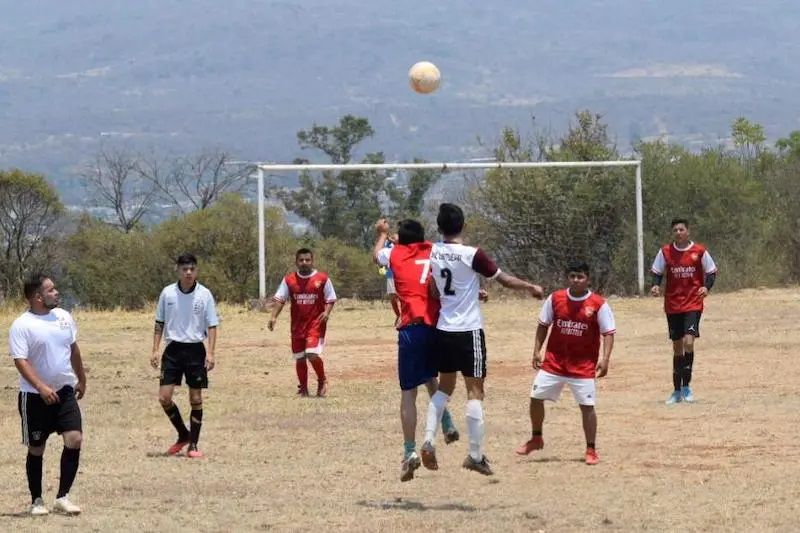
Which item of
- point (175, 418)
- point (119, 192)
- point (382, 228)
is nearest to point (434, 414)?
point (175, 418)

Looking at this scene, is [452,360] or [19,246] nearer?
[452,360]

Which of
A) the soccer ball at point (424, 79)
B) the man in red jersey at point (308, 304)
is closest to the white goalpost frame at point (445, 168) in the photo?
the soccer ball at point (424, 79)

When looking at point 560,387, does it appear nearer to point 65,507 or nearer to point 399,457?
point 399,457

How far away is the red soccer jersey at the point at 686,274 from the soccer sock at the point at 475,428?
570cm

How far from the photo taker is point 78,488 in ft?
39.5

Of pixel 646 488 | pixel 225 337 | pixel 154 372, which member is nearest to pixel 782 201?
pixel 225 337

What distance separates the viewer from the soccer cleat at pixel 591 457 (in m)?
12.7

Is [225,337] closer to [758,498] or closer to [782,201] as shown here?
[758,498]

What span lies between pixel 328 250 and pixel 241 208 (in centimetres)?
634

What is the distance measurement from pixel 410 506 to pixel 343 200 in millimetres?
52083

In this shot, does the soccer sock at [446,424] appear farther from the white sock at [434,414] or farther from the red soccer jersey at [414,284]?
the red soccer jersey at [414,284]

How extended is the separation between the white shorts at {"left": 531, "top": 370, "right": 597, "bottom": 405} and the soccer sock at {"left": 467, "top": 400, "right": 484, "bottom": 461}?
5.53 ft

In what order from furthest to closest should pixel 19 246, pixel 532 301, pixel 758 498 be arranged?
pixel 19 246, pixel 532 301, pixel 758 498

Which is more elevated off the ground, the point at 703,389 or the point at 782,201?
the point at 782,201
